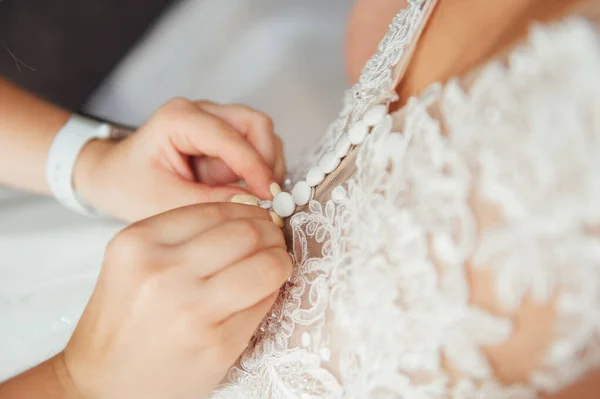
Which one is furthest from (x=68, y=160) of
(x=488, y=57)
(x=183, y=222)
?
(x=488, y=57)

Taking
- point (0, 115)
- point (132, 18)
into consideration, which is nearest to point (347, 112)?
point (0, 115)

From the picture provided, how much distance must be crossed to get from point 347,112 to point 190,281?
28 centimetres

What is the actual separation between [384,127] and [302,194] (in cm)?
13

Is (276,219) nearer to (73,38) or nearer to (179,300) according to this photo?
(179,300)

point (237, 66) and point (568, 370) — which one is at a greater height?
point (237, 66)

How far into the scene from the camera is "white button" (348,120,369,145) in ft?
1.36

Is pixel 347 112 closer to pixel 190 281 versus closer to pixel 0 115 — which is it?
pixel 190 281

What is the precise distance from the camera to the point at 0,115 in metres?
0.70

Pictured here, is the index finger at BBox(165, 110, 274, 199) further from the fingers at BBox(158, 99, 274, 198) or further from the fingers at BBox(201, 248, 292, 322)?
the fingers at BBox(201, 248, 292, 322)

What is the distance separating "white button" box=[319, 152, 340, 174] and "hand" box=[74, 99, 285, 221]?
0.10 meters

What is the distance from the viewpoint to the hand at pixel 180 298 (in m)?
0.38

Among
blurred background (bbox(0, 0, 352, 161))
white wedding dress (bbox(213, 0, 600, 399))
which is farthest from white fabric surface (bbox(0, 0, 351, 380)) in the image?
white wedding dress (bbox(213, 0, 600, 399))

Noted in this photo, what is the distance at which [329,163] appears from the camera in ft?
1.48

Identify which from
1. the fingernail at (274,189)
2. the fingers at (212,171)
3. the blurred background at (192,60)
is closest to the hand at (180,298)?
the fingernail at (274,189)
